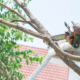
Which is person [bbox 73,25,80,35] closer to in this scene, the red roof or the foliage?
the foliage

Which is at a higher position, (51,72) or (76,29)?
(76,29)

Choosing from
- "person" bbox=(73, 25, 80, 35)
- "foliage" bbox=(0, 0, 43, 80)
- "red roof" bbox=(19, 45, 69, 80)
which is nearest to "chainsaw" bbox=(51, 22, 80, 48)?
"person" bbox=(73, 25, 80, 35)

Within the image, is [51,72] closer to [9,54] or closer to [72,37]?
[9,54]

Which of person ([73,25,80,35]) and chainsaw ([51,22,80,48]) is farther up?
person ([73,25,80,35])

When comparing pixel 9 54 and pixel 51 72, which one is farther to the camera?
pixel 51 72

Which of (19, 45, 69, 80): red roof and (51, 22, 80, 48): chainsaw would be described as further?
(19, 45, 69, 80): red roof

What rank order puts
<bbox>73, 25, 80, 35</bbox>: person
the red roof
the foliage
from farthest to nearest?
the red roof < the foliage < <bbox>73, 25, 80, 35</bbox>: person

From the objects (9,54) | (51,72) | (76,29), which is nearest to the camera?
(76,29)

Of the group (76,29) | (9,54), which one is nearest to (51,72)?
(9,54)

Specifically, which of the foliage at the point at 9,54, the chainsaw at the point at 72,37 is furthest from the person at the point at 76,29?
the foliage at the point at 9,54

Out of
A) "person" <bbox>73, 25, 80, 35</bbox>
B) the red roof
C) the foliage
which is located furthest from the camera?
the red roof

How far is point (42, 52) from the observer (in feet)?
20.9

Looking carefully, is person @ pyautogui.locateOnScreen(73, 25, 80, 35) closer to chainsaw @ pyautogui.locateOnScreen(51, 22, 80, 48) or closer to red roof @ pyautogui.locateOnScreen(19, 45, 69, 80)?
chainsaw @ pyautogui.locateOnScreen(51, 22, 80, 48)

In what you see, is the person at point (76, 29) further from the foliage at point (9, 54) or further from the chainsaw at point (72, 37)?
the foliage at point (9, 54)
